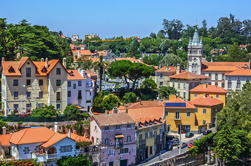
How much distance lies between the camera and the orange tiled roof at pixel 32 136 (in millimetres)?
51531

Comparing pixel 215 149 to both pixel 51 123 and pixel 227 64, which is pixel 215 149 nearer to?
pixel 51 123

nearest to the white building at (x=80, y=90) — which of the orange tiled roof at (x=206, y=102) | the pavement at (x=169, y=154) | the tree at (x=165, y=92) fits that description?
the pavement at (x=169, y=154)

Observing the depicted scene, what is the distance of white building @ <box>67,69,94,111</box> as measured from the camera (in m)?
67.9

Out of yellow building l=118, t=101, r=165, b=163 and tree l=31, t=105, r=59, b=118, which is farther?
tree l=31, t=105, r=59, b=118

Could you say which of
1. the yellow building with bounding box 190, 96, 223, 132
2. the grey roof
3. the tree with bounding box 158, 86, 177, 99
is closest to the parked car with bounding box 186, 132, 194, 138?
the yellow building with bounding box 190, 96, 223, 132

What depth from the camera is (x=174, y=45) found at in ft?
563

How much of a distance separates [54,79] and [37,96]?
370 centimetres

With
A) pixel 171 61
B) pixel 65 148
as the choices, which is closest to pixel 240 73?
pixel 171 61

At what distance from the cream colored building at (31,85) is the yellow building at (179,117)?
1670cm

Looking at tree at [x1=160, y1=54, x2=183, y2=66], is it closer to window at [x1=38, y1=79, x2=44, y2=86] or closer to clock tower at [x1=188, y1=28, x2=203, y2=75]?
clock tower at [x1=188, y1=28, x2=203, y2=75]

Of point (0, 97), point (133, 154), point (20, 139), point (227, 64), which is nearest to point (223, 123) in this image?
point (133, 154)

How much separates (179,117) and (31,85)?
2395 centimetres

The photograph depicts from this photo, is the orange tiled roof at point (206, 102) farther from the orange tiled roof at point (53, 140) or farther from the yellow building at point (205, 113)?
the orange tiled roof at point (53, 140)

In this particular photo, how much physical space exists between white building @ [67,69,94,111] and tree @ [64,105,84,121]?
363 cm
